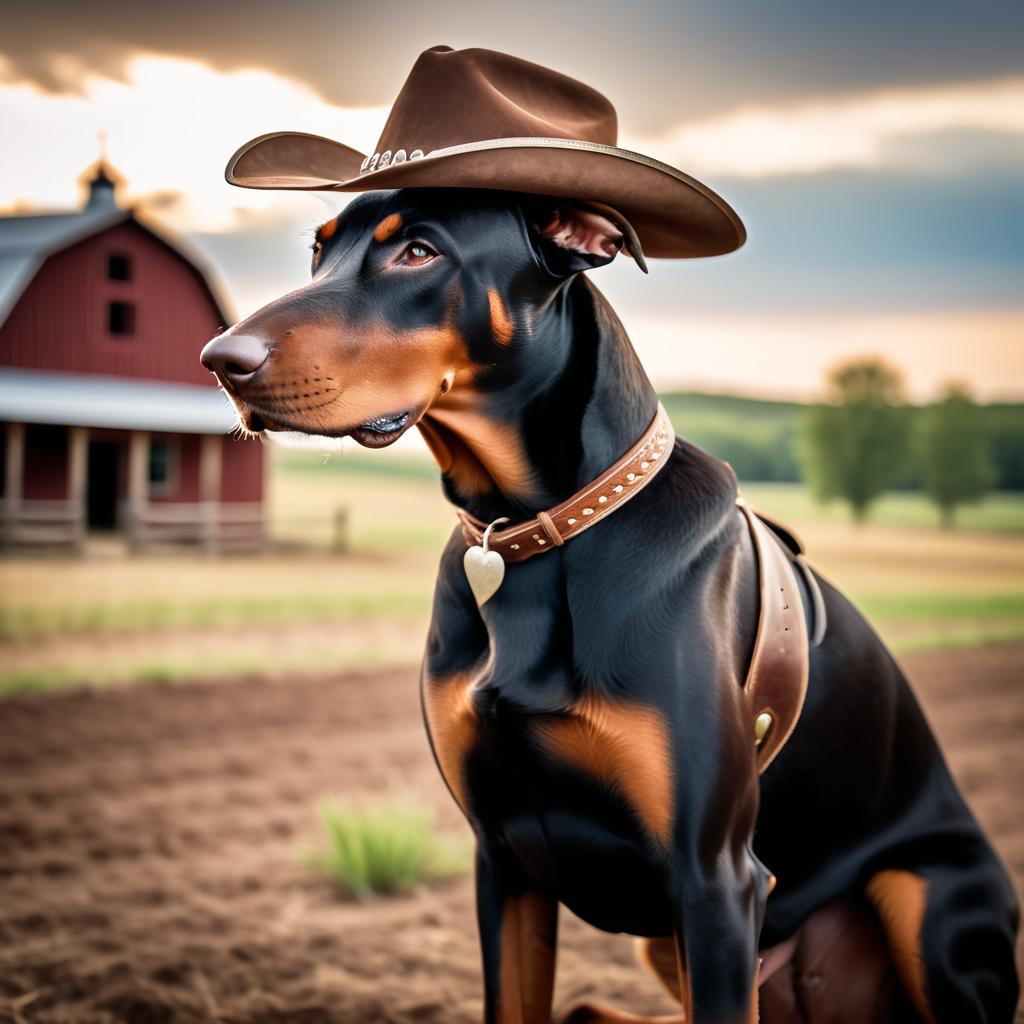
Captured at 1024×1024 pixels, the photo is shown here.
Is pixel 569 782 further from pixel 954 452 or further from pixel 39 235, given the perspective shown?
pixel 954 452

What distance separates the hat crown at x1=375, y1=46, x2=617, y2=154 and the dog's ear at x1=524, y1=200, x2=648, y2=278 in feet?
0.40

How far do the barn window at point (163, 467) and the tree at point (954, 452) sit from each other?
512 centimetres

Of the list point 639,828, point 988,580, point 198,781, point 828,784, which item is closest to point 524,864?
point 639,828

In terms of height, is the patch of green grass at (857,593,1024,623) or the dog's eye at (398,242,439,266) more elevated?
the dog's eye at (398,242,439,266)

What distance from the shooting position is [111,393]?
21.8 feet

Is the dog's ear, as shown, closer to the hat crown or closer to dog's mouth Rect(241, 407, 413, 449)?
the hat crown

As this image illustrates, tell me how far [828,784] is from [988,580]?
18.5 feet

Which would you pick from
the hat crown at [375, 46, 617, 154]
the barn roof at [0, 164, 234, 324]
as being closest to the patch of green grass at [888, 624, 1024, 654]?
the barn roof at [0, 164, 234, 324]

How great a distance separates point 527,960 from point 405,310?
4.01ft

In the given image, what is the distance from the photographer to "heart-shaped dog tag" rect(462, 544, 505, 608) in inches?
66.8

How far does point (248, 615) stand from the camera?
6652 millimetres

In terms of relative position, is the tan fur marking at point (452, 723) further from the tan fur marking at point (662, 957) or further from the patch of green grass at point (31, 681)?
the patch of green grass at point (31, 681)

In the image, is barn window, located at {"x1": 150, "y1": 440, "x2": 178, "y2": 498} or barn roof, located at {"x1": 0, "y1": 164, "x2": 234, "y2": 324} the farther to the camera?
barn window, located at {"x1": 150, "y1": 440, "x2": 178, "y2": 498}

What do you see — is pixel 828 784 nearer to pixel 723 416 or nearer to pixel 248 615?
pixel 723 416
